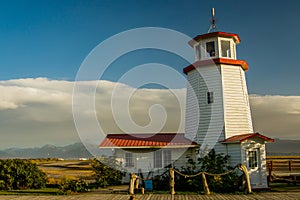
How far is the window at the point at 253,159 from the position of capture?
59.7 feet

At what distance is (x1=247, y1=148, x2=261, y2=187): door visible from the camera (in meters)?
18.0

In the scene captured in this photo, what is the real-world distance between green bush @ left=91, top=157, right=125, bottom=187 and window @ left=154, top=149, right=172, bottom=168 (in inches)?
90.6

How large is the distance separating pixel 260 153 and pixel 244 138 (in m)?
1.56

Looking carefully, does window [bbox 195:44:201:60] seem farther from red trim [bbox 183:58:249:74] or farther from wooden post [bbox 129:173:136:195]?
wooden post [bbox 129:173:136:195]

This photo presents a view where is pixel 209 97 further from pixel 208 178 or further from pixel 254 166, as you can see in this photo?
pixel 208 178

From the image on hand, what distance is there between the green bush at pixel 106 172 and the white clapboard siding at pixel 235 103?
272 inches

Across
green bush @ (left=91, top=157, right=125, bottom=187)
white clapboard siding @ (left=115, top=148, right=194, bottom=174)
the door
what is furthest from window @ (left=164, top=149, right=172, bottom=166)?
the door

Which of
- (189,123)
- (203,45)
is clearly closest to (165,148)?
(189,123)

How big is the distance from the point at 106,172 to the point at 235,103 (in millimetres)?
8693

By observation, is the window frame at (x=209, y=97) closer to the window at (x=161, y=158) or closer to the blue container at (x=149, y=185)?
the window at (x=161, y=158)

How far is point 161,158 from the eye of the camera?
797 inches

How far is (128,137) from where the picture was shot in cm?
2133

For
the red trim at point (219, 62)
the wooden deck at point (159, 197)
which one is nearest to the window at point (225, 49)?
the red trim at point (219, 62)

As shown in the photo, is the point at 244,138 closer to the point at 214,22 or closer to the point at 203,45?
the point at 203,45
